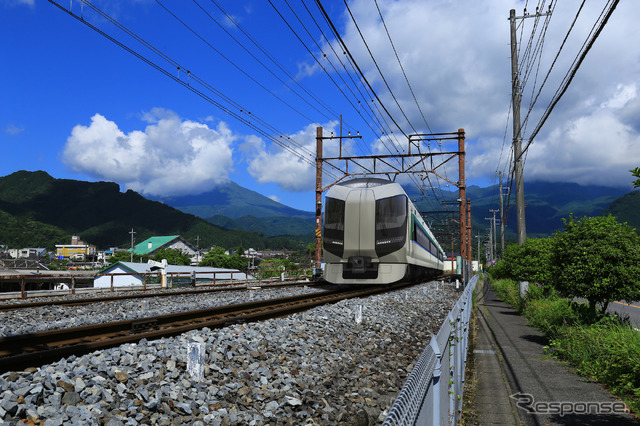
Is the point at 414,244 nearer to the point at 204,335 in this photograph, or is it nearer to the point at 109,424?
the point at 204,335

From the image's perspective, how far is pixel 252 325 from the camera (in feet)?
27.8

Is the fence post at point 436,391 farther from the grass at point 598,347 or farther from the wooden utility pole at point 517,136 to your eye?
the wooden utility pole at point 517,136

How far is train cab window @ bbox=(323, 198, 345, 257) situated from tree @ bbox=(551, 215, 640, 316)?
8.61 metres

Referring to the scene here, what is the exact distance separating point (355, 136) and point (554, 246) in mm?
15325

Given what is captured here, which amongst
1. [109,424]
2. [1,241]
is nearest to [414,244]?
[109,424]

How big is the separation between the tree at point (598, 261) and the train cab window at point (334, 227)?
8607 mm

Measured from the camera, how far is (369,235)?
61.0 feet

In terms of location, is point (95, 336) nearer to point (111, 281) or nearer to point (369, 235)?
point (369, 235)

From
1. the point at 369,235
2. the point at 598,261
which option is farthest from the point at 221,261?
the point at 598,261

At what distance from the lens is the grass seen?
23.8ft

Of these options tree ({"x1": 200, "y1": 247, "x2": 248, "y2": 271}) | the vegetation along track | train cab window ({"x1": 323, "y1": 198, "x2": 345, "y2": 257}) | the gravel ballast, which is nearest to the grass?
the gravel ballast

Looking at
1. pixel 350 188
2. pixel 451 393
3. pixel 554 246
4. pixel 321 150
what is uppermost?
pixel 321 150

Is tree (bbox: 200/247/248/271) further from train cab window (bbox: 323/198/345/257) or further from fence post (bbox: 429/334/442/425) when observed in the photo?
fence post (bbox: 429/334/442/425)

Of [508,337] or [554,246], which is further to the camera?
[508,337]
